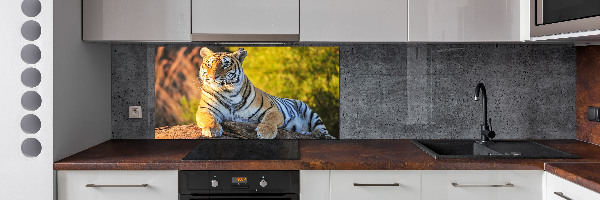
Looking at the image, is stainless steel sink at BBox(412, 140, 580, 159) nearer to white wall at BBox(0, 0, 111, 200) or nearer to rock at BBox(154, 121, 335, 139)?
rock at BBox(154, 121, 335, 139)

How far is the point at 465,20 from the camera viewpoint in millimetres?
2424

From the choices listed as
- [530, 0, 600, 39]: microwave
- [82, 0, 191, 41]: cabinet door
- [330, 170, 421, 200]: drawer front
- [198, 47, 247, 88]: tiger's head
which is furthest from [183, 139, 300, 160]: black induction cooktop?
[530, 0, 600, 39]: microwave

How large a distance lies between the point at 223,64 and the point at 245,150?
1.91 feet

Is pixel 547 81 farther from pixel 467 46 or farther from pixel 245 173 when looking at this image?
pixel 245 173

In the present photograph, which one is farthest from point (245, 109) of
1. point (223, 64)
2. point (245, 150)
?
point (245, 150)

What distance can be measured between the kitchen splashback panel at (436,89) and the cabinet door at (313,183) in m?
→ 0.72
